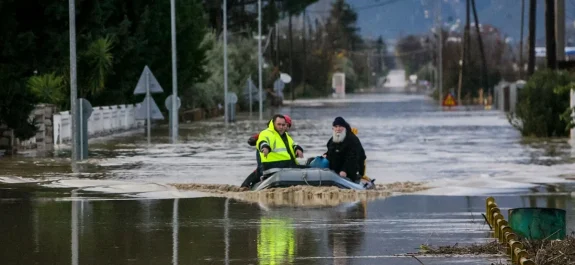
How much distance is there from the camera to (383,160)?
99.7ft

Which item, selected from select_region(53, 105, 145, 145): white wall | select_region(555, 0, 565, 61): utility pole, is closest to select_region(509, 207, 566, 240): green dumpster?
select_region(53, 105, 145, 145): white wall

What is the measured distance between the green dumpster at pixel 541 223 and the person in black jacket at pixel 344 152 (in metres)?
6.84

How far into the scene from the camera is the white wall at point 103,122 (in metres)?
38.4

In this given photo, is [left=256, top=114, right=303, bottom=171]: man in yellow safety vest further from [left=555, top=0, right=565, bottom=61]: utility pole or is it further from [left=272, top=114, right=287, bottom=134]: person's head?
[left=555, top=0, right=565, bottom=61]: utility pole

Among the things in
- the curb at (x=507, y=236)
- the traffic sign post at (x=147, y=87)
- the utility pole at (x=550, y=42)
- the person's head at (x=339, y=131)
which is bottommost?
the curb at (x=507, y=236)

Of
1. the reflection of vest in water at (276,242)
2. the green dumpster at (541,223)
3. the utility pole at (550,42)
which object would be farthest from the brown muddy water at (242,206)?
the utility pole at (550,42)

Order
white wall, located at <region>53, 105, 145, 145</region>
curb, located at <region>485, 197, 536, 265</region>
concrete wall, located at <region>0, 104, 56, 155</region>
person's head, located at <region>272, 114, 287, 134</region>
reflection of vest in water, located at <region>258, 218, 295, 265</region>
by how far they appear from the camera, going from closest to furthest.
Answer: curb, located at <region>485, 197, 536, 265</region>
reflection of vest in water, located at <region>258, 218, 295, 265</region>
person's head, located at <region>272, 114, 287, 134</region>
concrete wall, located at <region>0, 104, 56, 155</region>
white wall, located at <region>53, 105, 145, 145</region>

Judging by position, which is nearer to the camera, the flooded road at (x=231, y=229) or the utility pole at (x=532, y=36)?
the flooded road at (x=231, y=229)

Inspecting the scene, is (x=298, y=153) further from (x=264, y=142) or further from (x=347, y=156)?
(x=347, y=156)

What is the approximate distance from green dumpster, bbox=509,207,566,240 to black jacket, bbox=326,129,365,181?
6843 mm

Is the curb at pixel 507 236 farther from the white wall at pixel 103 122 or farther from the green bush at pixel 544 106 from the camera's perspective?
the green bush at pixel 544 106

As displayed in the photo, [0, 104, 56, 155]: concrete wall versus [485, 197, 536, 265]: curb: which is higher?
[0, 104, 56, 155]: concrete wall

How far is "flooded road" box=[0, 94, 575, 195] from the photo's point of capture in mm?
24297

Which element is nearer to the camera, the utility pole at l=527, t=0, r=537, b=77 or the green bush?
the green bush
